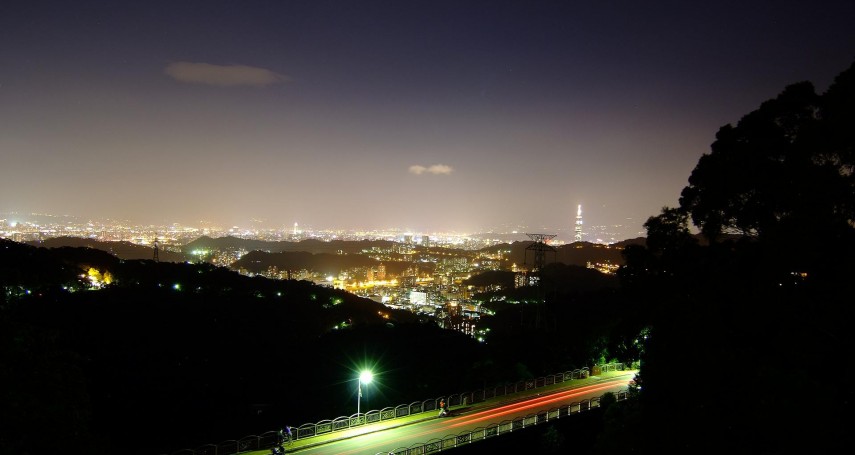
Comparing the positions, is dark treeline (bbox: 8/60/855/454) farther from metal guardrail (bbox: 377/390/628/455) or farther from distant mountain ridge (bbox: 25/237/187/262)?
distant mountain ridge (bbox: 25/237/187/262)

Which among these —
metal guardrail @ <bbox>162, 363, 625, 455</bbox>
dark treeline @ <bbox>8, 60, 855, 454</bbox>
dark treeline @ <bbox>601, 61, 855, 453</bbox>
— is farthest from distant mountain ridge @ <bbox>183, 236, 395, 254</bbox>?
dark treeline @ <bbox>601, 61, 855, 453</bbox>

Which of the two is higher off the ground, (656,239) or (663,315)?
(656,239)

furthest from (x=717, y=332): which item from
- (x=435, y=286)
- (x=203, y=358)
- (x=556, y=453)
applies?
(x=435, y=286)

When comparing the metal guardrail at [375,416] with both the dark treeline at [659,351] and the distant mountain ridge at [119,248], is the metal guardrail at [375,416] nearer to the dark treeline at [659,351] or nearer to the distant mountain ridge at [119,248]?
the dark treeline at [659,351]

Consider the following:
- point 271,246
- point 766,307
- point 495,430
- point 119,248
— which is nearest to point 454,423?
point 495,430

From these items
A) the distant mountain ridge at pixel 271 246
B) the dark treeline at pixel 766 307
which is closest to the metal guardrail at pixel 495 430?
the dark treeline at pixel 766 307

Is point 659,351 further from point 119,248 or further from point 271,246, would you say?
point 271,246

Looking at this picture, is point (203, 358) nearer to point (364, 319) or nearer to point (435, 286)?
point (364, 319)
